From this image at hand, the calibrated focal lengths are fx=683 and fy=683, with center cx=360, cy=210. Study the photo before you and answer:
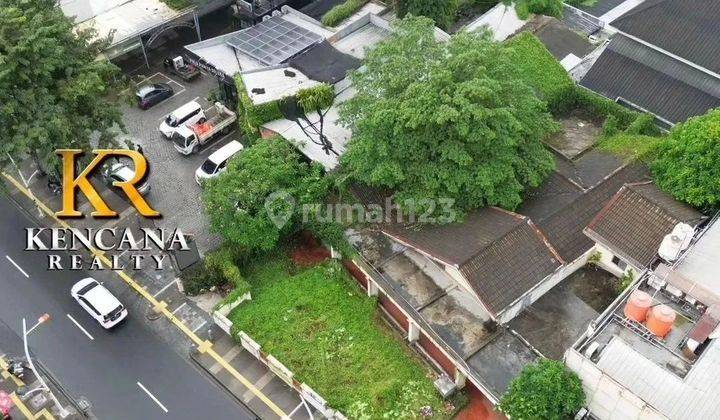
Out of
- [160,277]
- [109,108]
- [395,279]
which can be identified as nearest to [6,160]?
[109,108]

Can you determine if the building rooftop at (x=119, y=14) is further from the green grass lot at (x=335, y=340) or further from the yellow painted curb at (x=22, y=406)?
the yellow painted curb at (x=22, y=406)

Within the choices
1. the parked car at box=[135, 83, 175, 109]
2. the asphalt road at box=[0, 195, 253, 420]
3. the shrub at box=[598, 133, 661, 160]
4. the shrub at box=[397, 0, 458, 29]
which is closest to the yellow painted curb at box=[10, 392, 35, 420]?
the asphalt road at box=[0, 195, 253, 420]

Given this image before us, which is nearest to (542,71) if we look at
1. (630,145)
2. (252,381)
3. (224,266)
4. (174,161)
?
(630,145)

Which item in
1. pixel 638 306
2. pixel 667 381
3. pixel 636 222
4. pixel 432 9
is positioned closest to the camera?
pixel 667 381

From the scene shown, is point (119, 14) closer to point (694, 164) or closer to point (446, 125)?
point (446, 125)

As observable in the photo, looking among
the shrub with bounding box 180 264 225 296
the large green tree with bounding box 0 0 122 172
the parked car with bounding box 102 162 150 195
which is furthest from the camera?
the parked car with bounding box 102 162 150 195

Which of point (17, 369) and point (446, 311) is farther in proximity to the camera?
point (17, 369)

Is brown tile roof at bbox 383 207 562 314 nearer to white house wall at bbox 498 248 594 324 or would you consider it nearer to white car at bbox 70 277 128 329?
white house wall at bbox 498 248 594 324
